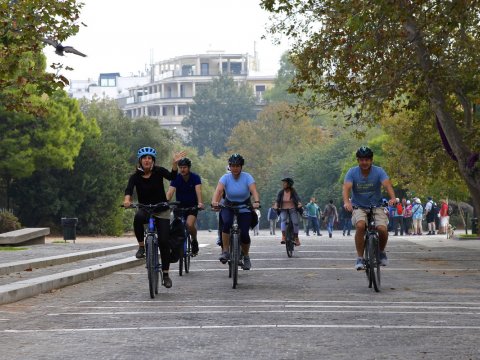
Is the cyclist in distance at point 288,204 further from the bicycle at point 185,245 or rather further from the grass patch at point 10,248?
the grass patch at point 10,248

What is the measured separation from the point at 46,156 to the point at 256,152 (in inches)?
2804

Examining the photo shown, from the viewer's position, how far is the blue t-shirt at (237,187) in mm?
18094

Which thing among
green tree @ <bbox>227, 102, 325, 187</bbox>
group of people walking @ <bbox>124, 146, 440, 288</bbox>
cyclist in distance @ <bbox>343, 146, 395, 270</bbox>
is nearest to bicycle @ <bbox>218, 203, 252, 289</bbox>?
group of people walking @ <bbox>124, 146, 440, 288</bbox>

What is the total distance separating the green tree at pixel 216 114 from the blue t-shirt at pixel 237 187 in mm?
143826

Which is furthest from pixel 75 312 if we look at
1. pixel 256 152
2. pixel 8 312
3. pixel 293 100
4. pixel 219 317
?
pixel 293 100

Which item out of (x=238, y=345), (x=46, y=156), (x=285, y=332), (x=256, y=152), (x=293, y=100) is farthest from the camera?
(x=293, y=100)

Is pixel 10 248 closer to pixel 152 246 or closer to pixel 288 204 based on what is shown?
pixel 288 204

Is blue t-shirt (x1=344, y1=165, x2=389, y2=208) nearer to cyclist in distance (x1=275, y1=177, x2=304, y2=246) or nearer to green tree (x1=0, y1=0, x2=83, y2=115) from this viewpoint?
green tree (x1=0, y1=0, x2=83, y2=115)

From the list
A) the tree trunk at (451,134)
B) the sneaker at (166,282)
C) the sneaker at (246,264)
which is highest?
the tree trunk at (451,134)

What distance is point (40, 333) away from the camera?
11.2 metres

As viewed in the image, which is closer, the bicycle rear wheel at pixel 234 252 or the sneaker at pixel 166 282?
the sneaker at pixel 166 282

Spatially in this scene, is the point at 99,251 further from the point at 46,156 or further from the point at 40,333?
the point at 46,156

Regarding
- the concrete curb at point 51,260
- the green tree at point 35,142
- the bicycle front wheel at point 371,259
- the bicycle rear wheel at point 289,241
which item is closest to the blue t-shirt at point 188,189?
the concrete curb at point 51,260

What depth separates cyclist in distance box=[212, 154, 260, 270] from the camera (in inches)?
701
